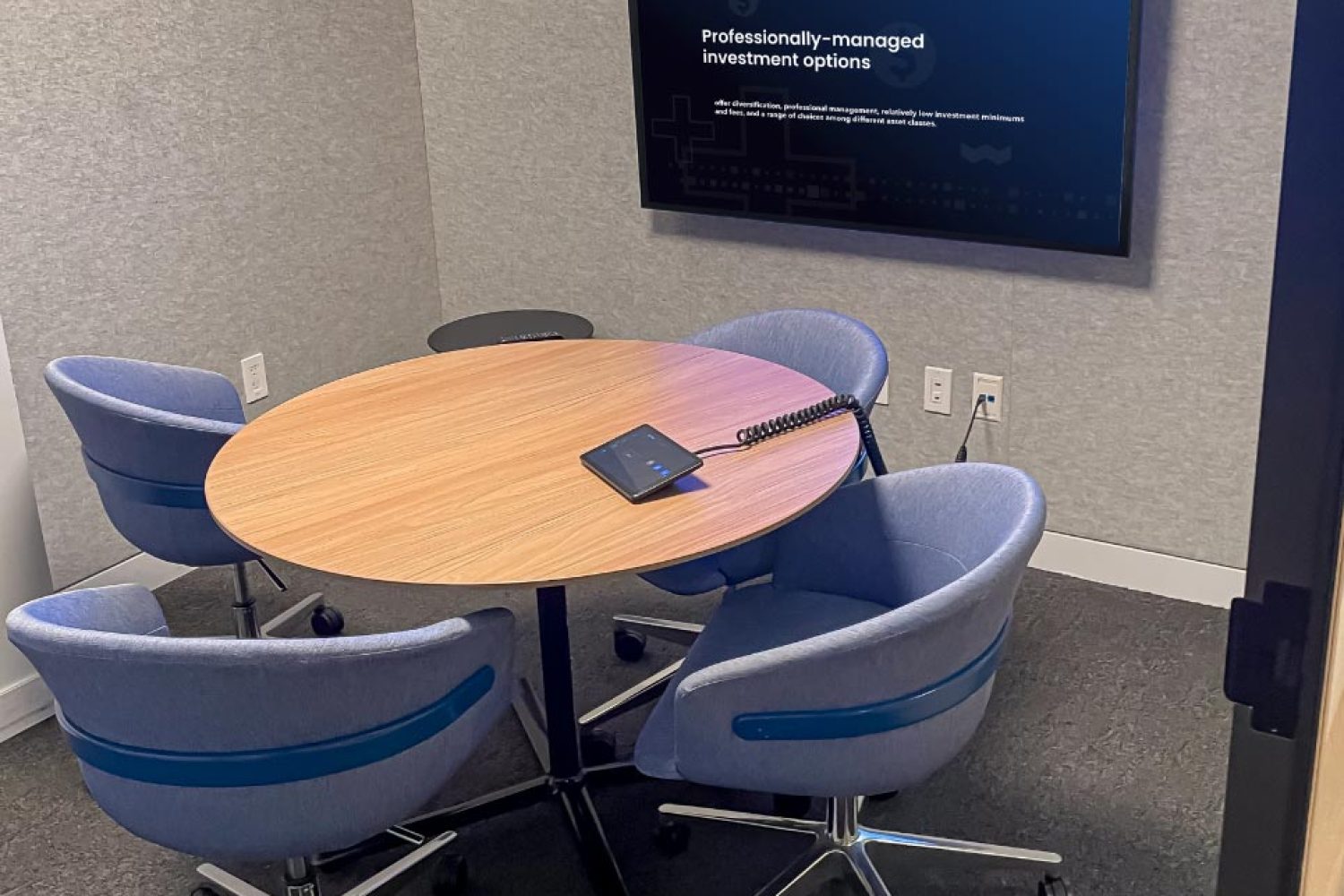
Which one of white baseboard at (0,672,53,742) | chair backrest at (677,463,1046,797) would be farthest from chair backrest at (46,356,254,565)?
chair backrest at (677,463,1046,797)

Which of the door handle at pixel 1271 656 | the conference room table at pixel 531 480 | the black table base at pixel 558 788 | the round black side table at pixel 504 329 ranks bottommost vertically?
the black table base at pixel 558 788

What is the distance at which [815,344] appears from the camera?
9.60 ft

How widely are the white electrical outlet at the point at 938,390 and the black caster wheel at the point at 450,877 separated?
5.72 ft

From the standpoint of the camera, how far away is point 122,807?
181 centimetres

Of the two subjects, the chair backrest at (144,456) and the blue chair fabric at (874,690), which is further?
the chair backrest at (144,456)

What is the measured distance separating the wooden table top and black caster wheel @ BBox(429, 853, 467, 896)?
67cm

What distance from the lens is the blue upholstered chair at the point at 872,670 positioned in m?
1.79

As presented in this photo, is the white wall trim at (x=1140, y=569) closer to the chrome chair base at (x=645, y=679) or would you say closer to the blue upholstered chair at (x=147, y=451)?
the chrome chair base at (x=645, y=679)

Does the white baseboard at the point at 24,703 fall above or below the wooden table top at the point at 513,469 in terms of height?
below

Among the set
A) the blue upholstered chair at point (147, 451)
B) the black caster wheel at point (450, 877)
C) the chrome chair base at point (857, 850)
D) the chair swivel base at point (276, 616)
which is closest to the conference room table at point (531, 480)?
the black caster wheel at point (450, 877)

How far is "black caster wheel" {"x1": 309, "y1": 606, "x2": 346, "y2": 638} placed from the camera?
3.26 m

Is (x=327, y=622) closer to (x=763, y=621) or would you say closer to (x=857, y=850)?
(x=763, y=621)

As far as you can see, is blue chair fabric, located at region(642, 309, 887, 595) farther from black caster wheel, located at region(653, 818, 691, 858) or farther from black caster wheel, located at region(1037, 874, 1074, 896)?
black caster wheel, located at region(1037, 874, 1074, 896)

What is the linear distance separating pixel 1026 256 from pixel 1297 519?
2.68 metres
